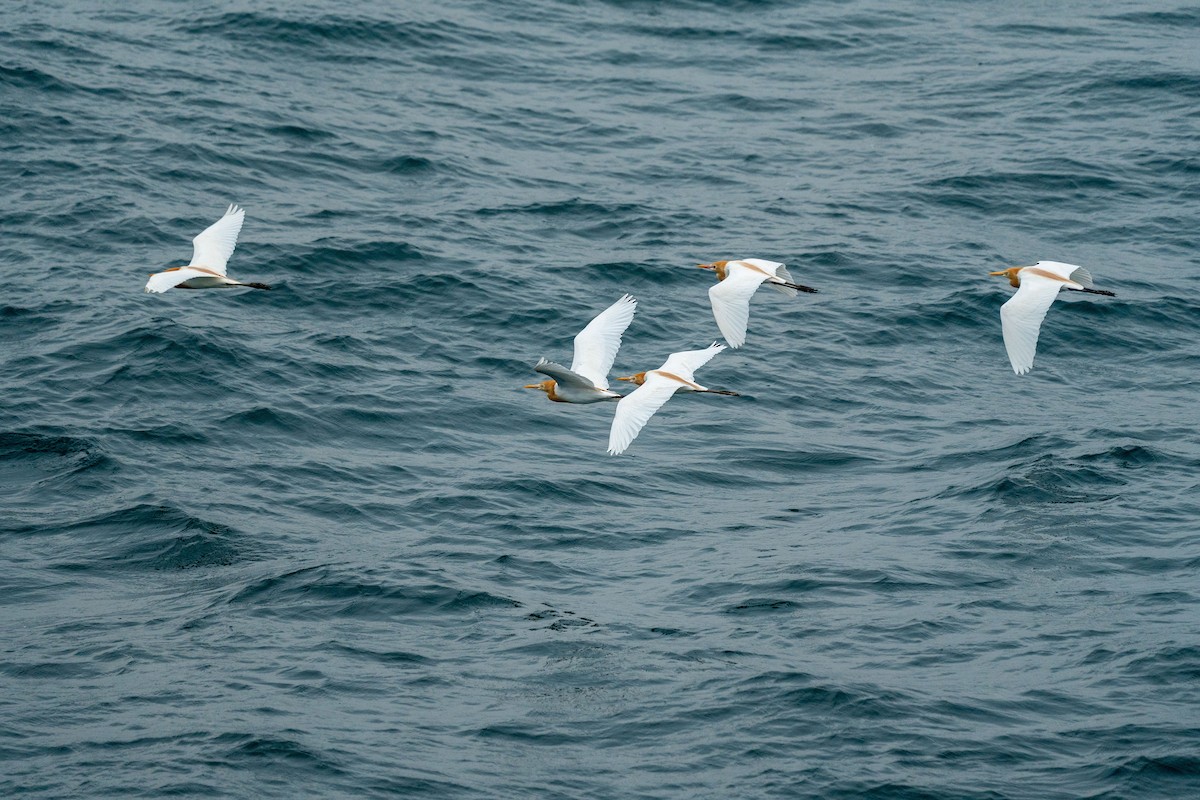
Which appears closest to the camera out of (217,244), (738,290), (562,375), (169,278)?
(562,375)

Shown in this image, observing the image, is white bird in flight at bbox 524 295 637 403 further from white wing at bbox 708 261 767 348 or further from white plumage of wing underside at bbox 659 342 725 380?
white wing at bbox 708 261 767 348

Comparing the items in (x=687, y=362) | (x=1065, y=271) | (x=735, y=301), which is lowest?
(x=687, y=362)

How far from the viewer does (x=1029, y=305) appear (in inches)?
835

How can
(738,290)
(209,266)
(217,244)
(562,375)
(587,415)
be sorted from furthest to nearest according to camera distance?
(587,415) → (217,244) → (209,266) → (738,290) → (562,375)

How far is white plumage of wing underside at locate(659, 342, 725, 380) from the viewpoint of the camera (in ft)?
65.5

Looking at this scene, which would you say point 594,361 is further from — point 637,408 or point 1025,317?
point 1025,317

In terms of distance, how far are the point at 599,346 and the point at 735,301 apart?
1.70 m

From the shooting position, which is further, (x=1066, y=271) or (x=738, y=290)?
(x=1066, y=271)

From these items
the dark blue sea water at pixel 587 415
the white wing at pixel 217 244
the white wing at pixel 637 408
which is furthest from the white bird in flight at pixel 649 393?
the white wing at pixel 217 244

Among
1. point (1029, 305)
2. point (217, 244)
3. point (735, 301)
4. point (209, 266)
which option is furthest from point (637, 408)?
point (217, 244)

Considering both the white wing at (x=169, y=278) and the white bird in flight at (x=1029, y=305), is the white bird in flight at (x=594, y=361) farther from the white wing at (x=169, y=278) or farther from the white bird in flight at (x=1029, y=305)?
the white bird in flight at (x=1029, y=305)

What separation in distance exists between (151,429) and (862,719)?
10.8m

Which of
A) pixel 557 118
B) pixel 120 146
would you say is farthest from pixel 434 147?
pixel 120 146

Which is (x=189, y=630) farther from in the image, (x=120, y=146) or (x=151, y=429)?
(x=120, y=146)
